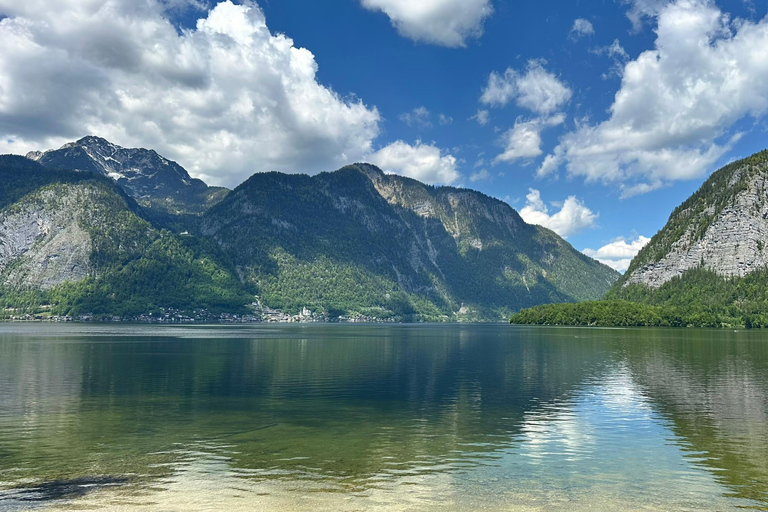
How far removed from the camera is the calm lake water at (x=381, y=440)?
26.6 m

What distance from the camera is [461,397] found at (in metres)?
61.4

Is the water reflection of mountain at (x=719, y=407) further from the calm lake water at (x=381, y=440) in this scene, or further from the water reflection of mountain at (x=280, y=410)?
the water reflection of mountain at (x=280, y=410)

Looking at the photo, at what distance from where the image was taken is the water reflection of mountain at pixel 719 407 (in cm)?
3225

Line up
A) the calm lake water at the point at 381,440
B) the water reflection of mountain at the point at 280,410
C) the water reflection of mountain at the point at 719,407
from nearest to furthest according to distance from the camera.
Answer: the calm lake water at the point at 381,440, the water reflection of mountain at the point at 719,407, the water reflection of mountain at the point at 280,410

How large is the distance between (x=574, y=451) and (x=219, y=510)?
2391 centimetres

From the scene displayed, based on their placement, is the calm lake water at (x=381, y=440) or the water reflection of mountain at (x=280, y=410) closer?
the calm lake water at (x=381, y=440)

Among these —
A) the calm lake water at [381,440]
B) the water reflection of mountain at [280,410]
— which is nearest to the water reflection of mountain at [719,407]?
the calm lake water at [381,440]

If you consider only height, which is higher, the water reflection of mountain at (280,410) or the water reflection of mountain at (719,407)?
the water reflection of mountain at (719,407)

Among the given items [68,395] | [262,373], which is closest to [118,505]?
[68,395]

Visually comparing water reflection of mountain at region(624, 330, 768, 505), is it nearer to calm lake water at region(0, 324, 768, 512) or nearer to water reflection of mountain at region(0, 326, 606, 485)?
calm lake water at region(0, 324, 768, 512)

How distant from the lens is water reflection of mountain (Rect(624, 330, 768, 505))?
32.2 m

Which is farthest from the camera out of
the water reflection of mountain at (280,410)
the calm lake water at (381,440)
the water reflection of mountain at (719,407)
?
the water reflection of mountain at (280,410)

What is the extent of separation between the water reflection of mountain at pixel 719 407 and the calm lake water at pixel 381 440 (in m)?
0.24

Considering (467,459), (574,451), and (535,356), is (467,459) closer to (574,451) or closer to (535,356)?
(574,451)
